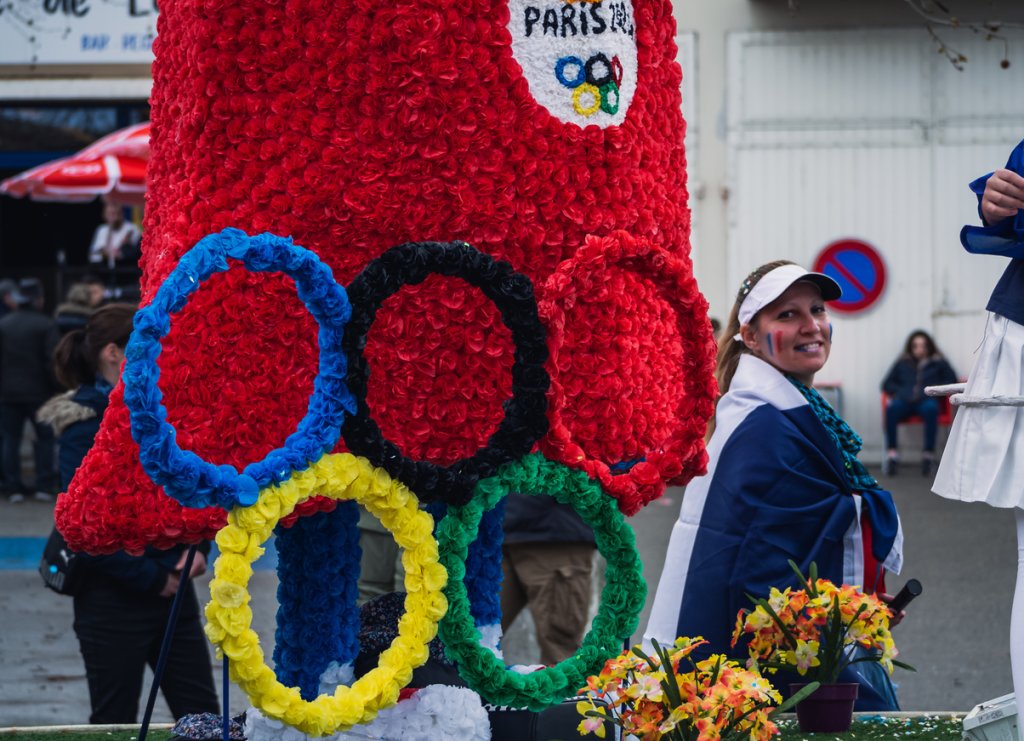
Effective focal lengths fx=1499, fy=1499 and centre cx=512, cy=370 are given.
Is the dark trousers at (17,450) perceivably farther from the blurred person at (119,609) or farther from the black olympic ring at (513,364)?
the black olympic ring at (513,364)

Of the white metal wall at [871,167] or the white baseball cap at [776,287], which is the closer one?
the white baseball cap at [776,287]

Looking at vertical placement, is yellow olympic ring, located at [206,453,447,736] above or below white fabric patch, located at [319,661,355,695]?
above

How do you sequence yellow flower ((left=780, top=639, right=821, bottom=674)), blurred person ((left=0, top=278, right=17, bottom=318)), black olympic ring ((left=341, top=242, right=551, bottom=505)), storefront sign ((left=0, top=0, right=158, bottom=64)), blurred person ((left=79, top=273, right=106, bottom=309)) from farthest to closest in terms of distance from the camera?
storefront sign ((left=0, top=0, right=158, bottom=64)), blurred person ((left=0, top=278, right=17, bottom=318)), blurred person ((left=79, top=273, right=106, bottom=309)), yellow flower ((left=780, top=639, right=821, bottom=674)), black olympic ring ((left=341, top=242, right=551, bottom=505))

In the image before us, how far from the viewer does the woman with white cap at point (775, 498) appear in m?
3.37

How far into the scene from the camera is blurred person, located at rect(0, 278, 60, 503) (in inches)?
439

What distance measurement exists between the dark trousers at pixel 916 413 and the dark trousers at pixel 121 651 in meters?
9.52

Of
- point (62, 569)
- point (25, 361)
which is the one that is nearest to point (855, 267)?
point (25, 361)

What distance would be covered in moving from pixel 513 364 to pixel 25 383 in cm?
939

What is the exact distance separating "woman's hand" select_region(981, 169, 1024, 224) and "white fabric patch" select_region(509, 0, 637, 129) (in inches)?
28.5

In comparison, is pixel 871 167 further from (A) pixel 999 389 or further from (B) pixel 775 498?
(A) pixel 999 389

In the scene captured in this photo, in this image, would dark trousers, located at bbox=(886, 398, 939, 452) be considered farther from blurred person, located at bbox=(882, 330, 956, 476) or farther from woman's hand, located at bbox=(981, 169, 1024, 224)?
woman's hand, located at bbox=(981, 169, 1024, 224)

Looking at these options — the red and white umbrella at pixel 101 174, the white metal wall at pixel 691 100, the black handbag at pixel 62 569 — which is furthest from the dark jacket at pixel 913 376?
the black handbag at pixel 62 569

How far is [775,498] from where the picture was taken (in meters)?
3.38

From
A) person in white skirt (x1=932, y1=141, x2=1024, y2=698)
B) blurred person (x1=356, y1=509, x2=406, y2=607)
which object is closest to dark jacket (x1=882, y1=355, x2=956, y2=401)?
blurred person (x1=356, y1=509, x2=406, y2=607)
